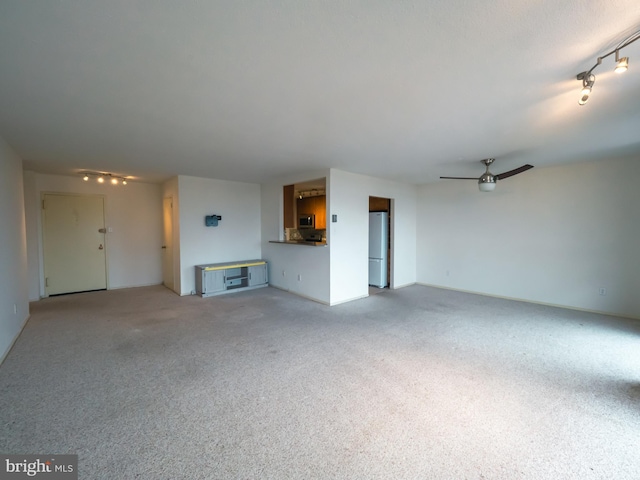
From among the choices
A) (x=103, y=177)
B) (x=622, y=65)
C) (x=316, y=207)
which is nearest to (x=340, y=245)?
(x=316, y=207)

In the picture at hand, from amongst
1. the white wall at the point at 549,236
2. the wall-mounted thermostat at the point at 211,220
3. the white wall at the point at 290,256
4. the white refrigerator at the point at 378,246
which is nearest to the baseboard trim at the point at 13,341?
the wall-mounted thermostat at the point at 211,220

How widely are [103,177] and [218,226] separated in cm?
241

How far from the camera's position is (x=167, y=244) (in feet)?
21.2

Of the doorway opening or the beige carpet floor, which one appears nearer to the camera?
→ the beige carpet floor

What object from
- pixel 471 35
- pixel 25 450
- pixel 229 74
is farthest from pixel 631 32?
pixel 25 450

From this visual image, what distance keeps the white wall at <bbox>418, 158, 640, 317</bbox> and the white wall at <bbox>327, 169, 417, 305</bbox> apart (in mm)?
1043

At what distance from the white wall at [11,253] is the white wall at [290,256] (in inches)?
160

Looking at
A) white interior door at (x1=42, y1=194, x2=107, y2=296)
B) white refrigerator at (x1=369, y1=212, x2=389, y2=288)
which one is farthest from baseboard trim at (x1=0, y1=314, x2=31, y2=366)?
white refrigerator at (x1=369, y1=212, x2=389, y2=288)

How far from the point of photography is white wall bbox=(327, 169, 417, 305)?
510 centimetres

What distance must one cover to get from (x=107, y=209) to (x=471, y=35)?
23.8 feet

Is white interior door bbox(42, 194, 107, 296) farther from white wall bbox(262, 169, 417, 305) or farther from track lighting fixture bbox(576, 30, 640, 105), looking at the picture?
track lighting fixture bbox(576, 30, 640, 105)

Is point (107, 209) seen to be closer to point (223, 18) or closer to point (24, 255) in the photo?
point (24, 255)

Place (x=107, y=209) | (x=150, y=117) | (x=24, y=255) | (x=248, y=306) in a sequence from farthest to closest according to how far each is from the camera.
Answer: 1. (x=107, y=209)
2. (x=248, y=306)
3. (x=24, y=255)
4. (x=150, y=117)

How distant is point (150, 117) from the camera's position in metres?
2.65
